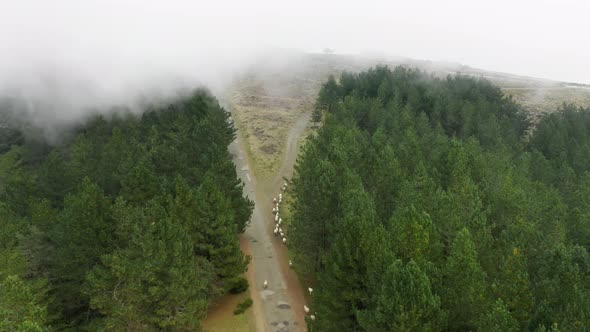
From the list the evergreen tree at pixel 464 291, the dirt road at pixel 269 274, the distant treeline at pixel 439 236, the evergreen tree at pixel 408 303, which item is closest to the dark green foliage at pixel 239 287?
the dirt road at pixel 269 274

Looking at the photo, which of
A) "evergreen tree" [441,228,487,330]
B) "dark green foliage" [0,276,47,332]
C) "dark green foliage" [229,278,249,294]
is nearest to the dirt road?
"dark green foliage" [229,278,249,294]

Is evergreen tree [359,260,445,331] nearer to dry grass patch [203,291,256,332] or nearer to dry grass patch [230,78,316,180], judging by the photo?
dry grass patch [203,291,256,332]

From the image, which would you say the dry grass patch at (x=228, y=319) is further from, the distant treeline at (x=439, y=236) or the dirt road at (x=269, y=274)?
the distant treeline at (x=439, y=236)

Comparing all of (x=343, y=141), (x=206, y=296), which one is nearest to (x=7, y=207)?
(x=206, y=296)

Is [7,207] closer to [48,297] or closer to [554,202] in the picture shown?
[48,297]

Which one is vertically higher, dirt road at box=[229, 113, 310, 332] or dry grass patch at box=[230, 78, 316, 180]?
dry grass patch at box=[230, 78, 316, 180]

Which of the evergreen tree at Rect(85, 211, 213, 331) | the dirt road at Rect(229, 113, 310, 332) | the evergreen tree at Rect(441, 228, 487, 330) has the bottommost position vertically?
the dirt road at Rect(229, 113, 310, 332)

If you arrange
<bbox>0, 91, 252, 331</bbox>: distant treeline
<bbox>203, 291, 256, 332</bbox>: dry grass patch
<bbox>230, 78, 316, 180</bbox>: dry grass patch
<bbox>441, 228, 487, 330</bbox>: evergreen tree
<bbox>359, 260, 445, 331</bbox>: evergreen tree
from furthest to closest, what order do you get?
<bbox>230, 78, 316, 180</bbox>: dry grass patch < <bbox>203, 291, 256, 332</bbox>: dry grass patch < <bbox>0, 91, 252, 331</bbox>: distant treeline < <bbox>441, 228, 487, 330</bbox>: evergreen tree < <bbox>359, 260, 445, 331</bbox>: evergreen tree
